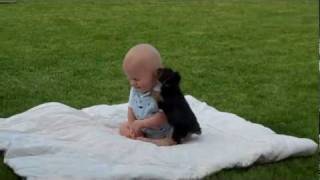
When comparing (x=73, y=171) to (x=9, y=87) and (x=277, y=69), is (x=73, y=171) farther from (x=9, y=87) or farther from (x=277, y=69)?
(x=277, y=69)

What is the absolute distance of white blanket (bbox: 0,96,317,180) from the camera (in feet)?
13.1

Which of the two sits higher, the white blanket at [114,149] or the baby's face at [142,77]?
the baby's face at [142,77]

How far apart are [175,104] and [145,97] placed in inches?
12.6

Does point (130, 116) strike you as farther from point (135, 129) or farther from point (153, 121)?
point (153, 121)

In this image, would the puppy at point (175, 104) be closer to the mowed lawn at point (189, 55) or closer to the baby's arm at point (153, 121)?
the baby's arm at point (153, 121)

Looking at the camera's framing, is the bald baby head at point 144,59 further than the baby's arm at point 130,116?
No

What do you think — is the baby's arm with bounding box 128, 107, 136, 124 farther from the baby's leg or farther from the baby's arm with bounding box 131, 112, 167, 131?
the baby's arm with bounding box 131, 112, 167, 131

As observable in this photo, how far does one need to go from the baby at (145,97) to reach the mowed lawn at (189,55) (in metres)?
0.60

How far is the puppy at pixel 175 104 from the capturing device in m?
4.32

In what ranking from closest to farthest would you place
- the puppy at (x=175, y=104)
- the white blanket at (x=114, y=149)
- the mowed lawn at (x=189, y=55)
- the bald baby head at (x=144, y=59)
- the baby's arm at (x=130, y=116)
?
the white blanket at (x=114, y=149), the puppy at (x=175, y=104), the bald baby head at (x=144, y=59), the baby's arm at (x=130, y=116), the mowed lawn at (x=189, y=55)

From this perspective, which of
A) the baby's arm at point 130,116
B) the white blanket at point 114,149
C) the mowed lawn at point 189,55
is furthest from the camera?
the mowed lawn at point 189,55

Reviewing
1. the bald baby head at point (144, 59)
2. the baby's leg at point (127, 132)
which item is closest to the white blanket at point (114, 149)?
the baby's leg at point (127, 132)

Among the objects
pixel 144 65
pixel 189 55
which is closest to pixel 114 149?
pixel 144 65

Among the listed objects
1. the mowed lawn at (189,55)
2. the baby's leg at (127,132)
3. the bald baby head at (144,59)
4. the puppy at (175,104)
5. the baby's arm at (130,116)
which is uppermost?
the bald baby head at (144,59)
